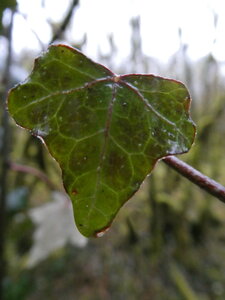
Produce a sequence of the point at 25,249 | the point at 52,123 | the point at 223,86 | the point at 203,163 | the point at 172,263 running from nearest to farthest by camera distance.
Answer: the point at 52,123 → the point at 25,249 → the point at 172,263 → the point at 203,163 → the point at 223,86

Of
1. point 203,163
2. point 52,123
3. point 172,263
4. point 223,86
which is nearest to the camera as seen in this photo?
point 52,123

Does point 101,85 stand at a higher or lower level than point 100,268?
higher

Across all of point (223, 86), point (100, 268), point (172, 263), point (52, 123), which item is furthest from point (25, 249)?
point (223, 86)

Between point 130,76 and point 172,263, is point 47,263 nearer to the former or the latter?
point 172,263

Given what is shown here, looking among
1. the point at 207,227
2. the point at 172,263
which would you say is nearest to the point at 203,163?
the point at 207,227

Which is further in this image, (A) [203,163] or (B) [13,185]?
(A) [203,163]

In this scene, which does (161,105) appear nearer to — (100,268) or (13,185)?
(13,185)

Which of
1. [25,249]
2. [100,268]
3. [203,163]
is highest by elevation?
[203,163]
